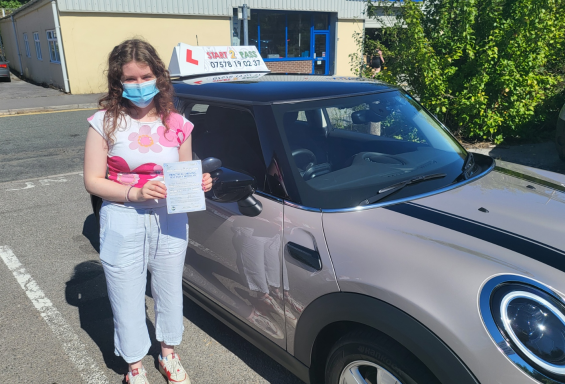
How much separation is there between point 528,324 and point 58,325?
9.85 ft

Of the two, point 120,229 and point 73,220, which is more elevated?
point 120,229

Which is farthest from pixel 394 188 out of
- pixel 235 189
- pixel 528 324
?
pixel 528 324

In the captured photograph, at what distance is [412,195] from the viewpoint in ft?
7.31

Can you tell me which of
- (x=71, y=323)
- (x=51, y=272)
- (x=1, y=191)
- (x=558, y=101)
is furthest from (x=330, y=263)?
(x=558, y=101)

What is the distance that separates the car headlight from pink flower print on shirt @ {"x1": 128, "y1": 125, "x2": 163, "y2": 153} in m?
1.54

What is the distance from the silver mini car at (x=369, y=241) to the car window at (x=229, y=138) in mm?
13

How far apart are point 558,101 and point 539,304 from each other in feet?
26.1

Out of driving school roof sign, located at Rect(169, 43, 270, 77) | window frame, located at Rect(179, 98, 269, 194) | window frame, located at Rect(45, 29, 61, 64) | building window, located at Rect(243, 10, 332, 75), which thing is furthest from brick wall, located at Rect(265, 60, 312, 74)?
window frame, located at Rect(179, 98, 269, 194)

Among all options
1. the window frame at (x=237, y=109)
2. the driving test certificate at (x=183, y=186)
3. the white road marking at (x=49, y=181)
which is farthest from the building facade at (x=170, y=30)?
the driving test certificate at (x=183, y=186)

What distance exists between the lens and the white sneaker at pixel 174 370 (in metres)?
2.55

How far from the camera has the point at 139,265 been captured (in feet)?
7.64

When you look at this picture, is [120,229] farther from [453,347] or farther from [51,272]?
[51,272]

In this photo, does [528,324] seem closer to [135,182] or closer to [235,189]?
[235,189]

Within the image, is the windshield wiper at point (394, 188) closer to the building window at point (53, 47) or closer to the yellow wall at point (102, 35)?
the yellow wall at point (102, 35)
